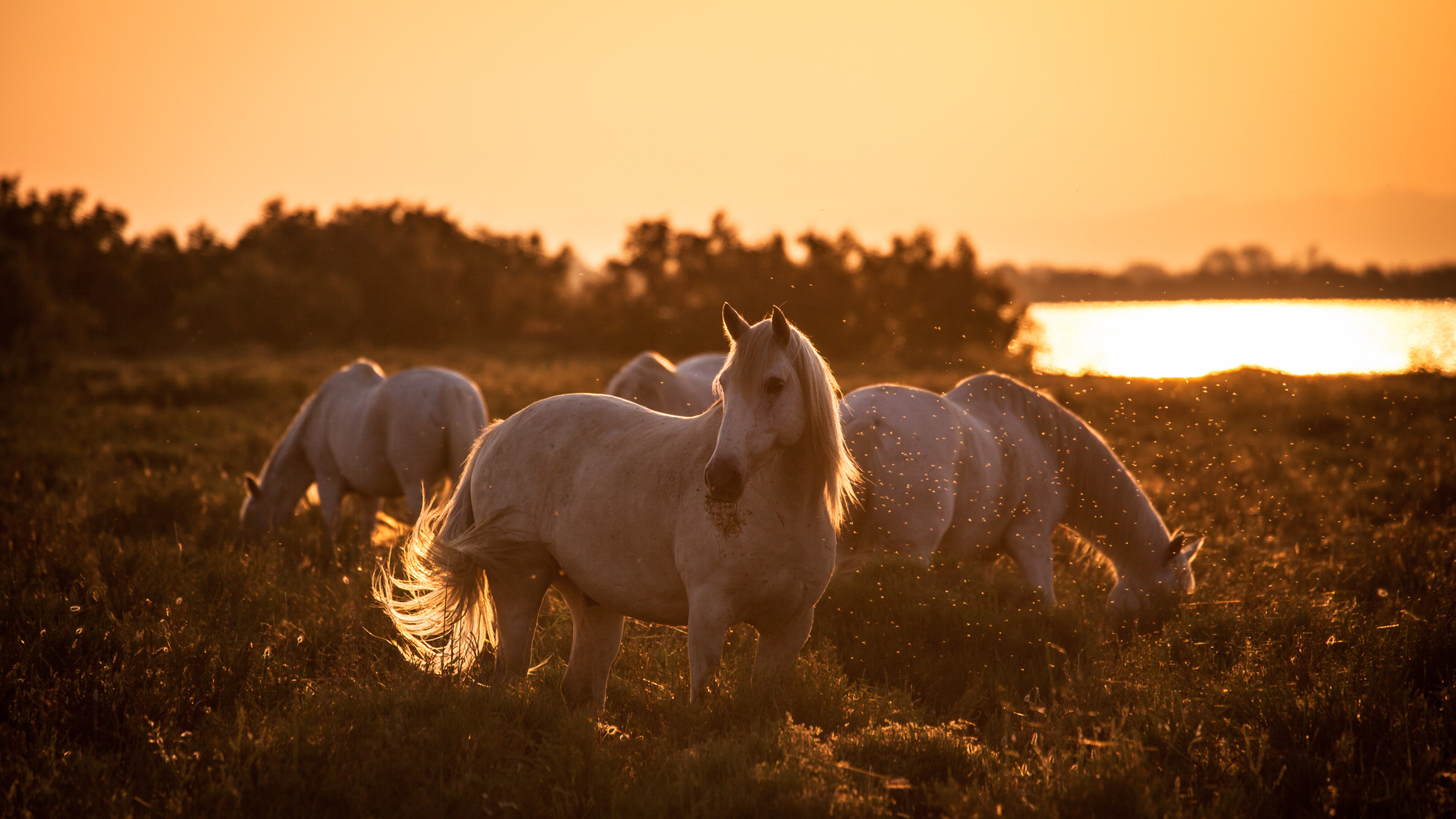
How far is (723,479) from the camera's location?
142 inches

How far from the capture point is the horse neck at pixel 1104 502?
6.79 meters

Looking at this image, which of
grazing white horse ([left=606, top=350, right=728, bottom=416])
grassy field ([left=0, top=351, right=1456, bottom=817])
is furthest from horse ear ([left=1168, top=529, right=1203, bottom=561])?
grazing white horse ([left=606, top=350, right=728, bottom=416])

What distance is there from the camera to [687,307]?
4162 cm

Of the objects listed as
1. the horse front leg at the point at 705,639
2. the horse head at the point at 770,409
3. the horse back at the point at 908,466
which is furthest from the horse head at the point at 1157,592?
the horse front leg at the point at 705,639

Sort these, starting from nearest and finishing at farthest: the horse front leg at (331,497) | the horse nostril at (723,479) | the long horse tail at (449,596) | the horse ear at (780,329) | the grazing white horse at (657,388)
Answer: the horse nostril at (723,479) → the horse ear at (780,329) → the long horse tail at (449,596) → the horse front leg at (331,497) → the grazing white horse at (657,388)

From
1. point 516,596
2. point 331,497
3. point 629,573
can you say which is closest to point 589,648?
point 516,596

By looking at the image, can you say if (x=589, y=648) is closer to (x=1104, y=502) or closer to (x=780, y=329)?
(x=780, y=329)

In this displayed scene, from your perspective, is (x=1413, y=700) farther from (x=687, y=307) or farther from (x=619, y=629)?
(x=687, y=307)

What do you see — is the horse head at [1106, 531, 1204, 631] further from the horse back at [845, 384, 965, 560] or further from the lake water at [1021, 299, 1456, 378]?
the lake water at [1021, 299, 1456, 378]

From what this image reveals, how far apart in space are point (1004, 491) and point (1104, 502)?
29.8 inches

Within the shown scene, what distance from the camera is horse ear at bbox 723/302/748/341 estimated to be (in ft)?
13.1

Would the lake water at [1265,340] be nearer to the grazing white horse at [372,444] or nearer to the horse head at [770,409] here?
the horse head at [770,409]

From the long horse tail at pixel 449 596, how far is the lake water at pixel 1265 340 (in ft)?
14.2

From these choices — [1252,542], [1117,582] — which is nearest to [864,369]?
[1252,542]
